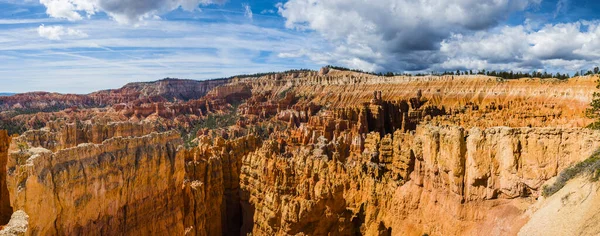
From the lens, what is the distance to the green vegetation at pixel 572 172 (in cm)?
1416

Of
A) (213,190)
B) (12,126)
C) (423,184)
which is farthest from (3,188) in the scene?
(12,126)

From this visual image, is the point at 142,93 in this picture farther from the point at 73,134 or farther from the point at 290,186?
the point at 290,186

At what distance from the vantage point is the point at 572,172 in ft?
50.4

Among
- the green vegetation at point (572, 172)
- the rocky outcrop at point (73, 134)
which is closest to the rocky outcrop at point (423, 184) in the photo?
the green vegetation at point (572, 172)

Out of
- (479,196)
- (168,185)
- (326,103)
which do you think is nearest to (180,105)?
(326,103)

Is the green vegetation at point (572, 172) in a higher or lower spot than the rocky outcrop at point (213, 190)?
higher

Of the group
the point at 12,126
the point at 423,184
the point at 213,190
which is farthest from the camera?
the point at 12,126

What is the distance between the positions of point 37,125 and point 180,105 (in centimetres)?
4068

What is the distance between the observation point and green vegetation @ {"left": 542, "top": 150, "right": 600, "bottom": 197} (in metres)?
14.2

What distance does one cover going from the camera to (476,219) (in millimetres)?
18594

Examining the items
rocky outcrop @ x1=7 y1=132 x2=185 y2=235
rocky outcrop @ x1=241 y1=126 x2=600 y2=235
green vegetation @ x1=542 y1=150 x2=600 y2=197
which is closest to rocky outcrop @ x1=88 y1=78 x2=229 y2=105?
rocky outcrop @ x1=241 y1=126 x2=600 y2=235

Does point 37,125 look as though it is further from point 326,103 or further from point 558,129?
point 558,129

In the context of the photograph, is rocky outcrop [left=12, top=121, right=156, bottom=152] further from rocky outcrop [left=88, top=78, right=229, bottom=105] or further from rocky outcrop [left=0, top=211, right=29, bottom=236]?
rocky outcrop [left=88, top=78, right=229, bottom=105]

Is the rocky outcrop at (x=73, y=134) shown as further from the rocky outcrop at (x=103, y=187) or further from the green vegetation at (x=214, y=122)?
the green vegetation at (x=214, y=122)
